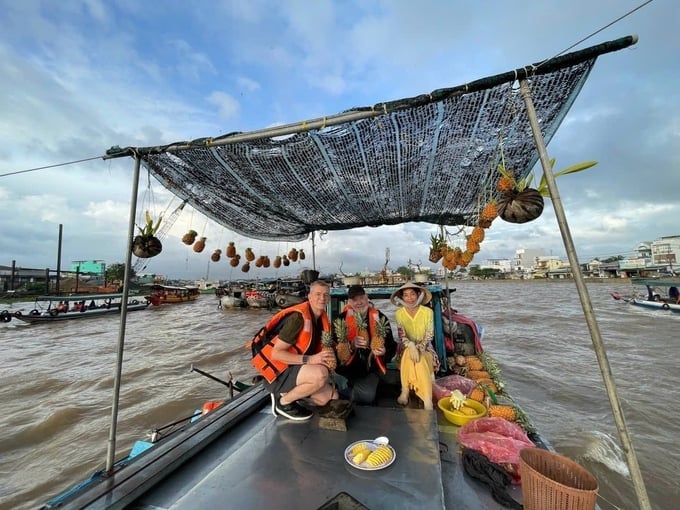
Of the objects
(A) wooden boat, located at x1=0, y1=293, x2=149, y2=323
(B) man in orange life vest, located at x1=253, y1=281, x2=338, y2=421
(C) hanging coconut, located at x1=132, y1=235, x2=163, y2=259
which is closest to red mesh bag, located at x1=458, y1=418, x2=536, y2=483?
(B) man in orange life vest, located at x1=253, y1=281, x2=338, y2=421

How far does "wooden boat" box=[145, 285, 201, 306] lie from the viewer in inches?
1224

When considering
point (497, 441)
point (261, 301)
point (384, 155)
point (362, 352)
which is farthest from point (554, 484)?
point (261, 301)

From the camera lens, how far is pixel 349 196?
4.29 m

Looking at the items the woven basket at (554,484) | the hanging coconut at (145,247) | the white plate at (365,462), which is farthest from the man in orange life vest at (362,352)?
the hanging coconut at (145,247)

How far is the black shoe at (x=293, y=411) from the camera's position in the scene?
2.71 metres

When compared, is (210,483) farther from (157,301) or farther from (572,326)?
(157,301)

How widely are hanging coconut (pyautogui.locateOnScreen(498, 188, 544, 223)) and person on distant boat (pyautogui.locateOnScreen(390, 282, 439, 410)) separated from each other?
5.07 ft

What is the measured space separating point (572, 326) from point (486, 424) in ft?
51.8

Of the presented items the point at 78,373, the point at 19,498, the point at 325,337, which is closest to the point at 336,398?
the point at 325,337

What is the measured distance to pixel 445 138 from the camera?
2783mm

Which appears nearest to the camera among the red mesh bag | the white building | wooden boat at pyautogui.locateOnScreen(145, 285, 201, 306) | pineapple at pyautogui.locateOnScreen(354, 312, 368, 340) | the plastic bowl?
the red mesh bag

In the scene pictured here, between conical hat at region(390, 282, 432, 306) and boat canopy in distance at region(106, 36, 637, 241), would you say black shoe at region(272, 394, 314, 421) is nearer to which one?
conical hat at region(390, 282, 432, 306)

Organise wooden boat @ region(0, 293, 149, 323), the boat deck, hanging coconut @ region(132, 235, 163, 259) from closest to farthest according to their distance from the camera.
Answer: the boat deck → hanging coconut @ region(132, 235, 163, 259) → wooden boat @ region(0, 293, 149, 323)

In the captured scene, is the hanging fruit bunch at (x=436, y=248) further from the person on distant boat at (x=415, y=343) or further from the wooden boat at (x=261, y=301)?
the wooden boat at (x=261, y=301)
